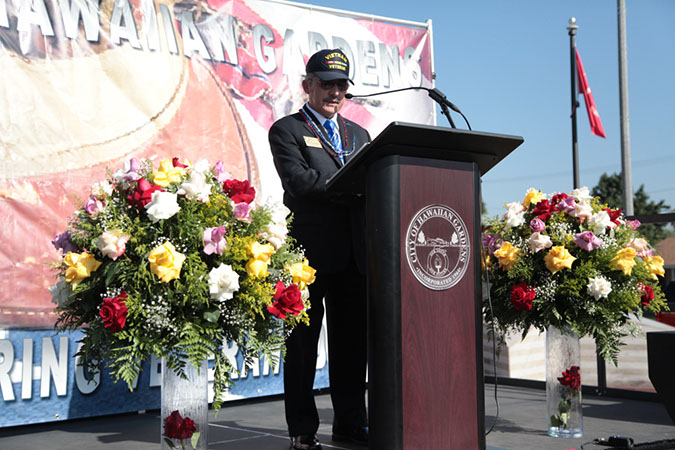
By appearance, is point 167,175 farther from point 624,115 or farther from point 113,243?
point 624,115

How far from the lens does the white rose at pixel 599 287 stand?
3.35 meters

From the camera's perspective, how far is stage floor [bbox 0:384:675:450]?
339 centimetres

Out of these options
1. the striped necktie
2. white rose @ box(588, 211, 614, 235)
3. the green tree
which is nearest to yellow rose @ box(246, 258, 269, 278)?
the striped necktie

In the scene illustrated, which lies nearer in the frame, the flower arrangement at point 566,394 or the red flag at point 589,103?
the flower arrangement at point 566,394

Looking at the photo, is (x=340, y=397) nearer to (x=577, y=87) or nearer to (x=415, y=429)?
(x=415, y=429)

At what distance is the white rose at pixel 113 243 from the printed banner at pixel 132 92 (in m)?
2.00

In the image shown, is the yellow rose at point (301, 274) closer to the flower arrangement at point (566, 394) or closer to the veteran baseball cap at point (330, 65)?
the veteran baseball cap at point (330, 65)

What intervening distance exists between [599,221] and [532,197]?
0.39m

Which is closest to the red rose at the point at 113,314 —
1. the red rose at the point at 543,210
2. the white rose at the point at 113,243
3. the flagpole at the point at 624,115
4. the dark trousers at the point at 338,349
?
the white rose at the point at 113,243

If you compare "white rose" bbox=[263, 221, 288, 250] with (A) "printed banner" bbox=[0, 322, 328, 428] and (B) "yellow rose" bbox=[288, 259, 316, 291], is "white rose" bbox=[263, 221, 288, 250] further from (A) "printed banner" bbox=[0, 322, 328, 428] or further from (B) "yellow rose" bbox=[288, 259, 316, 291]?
(A) "printed banner" bbox=[0, 322, 328, 428]

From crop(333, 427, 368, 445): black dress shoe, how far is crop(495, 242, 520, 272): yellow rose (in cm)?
108

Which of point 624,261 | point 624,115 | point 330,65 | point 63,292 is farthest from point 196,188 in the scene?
point 624,115

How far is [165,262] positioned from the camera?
87.8 inches

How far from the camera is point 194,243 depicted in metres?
2.35
